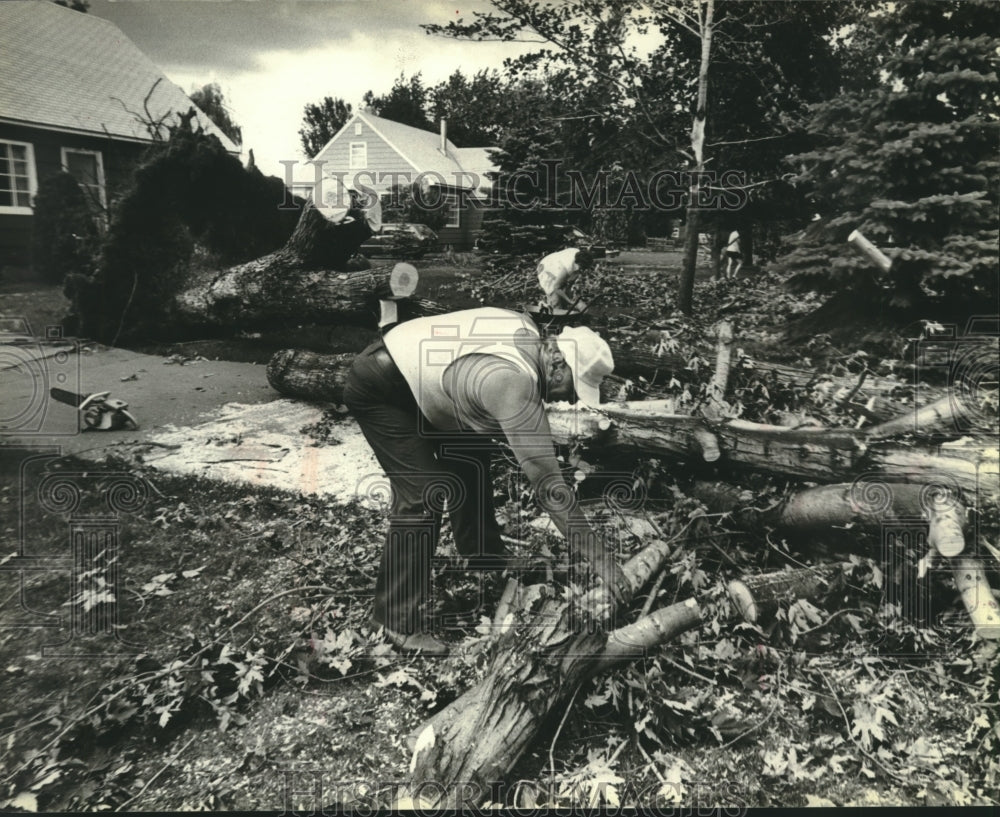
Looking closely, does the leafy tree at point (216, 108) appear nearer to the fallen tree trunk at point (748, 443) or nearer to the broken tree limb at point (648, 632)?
the fallen tree trunk at point (748, 443)

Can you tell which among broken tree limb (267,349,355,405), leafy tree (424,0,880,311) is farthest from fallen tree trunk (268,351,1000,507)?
leafy tree (424,0,880,311)

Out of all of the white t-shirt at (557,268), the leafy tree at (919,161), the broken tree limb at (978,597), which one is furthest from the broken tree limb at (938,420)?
the white t-shirt at (557,268)

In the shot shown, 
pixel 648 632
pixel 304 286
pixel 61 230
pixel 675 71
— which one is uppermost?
pixel 675 71

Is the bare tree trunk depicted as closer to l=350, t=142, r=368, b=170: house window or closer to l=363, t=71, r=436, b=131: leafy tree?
l=363, t=71, r=436, b=131: leafy tree

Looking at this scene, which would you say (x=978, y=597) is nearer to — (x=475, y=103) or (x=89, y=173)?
(x=475, y=103)

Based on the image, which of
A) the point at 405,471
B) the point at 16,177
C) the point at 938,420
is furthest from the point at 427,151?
the point at 938,420
